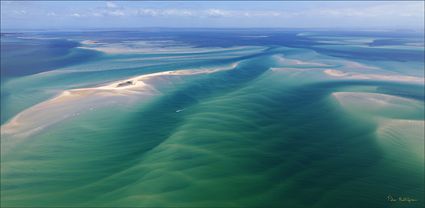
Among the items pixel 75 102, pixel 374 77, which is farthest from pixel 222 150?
pixel 374 77

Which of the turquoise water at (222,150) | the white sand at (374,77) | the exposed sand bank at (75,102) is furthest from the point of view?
the white sand at (374,77)

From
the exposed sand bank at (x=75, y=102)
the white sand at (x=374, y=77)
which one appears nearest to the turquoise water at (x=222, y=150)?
the exposed sand bank at (x=75, y=102)

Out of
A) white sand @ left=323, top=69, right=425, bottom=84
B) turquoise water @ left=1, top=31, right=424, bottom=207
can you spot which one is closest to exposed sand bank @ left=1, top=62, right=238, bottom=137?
turquoise water @ left=1, top=31, right=424, bottom=207

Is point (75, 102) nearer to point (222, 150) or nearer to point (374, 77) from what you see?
point (222, 150)

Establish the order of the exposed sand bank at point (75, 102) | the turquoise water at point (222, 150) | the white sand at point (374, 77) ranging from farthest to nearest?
the white sand at point (374, 77), the exposed sand bank at point (75, 102), the turquoise water at point (222, 150)

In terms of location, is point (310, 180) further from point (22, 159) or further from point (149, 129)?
point (22, 159)

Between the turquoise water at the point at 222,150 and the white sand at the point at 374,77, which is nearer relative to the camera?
the turquoise water at the point at 222,150

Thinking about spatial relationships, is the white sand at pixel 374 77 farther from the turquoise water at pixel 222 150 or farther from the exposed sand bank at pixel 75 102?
the exposed sand bank at pixel 75 102

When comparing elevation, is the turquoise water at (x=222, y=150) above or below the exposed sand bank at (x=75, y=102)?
below
